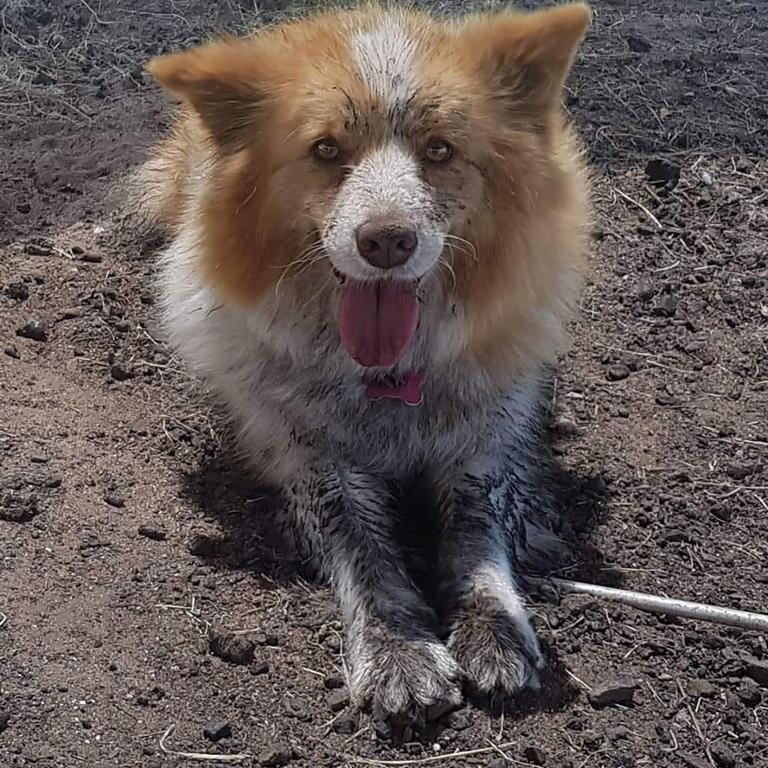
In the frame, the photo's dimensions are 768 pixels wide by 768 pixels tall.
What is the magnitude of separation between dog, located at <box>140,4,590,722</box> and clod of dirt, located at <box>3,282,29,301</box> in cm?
109

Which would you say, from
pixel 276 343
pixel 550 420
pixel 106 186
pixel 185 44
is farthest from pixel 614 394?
pixel 185 44

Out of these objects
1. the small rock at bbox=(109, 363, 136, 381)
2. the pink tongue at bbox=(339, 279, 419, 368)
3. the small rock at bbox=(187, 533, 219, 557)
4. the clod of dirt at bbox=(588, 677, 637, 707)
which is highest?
the pink tongue at bbox=(339, 279, 419, 368)

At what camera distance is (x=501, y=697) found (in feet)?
11.0

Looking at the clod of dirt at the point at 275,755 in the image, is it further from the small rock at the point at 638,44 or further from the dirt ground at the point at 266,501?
the small rock at the point at 638,44

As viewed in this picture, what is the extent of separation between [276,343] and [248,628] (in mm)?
1029

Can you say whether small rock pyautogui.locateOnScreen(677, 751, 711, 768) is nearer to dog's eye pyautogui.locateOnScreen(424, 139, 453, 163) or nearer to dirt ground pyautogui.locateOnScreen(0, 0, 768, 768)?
dirt ground pyautogui.locateOnScreen(0, 0, 768, 768)

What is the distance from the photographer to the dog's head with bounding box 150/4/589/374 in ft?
11.5

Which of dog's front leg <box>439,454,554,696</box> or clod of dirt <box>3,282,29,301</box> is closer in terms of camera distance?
dog's front leg <box>439,454,554,696</box>

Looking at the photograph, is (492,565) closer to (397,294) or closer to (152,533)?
(397,294)

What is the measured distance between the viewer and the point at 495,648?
3434mm

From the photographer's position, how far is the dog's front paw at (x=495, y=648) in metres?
3.35

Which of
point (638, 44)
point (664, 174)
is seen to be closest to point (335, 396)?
point (664, 174)

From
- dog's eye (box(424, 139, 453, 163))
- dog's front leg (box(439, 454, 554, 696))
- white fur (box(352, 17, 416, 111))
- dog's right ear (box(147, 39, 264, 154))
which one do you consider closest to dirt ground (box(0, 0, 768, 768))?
dog's front leg (box(439, 454, 554, 696))

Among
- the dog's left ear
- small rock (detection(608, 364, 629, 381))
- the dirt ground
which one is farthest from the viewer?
small rock (detection(608, 364, 629, 381))
